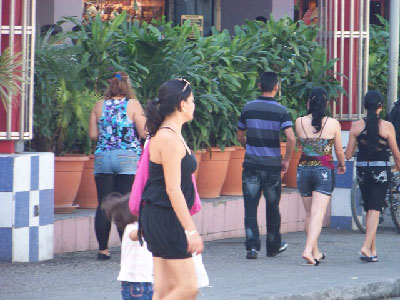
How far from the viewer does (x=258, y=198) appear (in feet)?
33.6

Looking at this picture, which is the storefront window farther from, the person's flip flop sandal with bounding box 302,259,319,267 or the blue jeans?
the blue jeans

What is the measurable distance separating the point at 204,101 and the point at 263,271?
8.48 feet

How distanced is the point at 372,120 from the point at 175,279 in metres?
4.60

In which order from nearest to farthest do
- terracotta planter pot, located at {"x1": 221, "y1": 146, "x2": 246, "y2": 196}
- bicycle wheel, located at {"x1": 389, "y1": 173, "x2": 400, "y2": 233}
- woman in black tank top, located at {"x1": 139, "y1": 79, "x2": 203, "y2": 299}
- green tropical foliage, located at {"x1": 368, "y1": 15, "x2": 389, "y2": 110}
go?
woman in black tank top, located at {"x1": 139, "y1": 79, "x2": 203, "y2": 299}, terracotta planter pot, located at {"x1": 221, "y1": 146, "x2": 246, "y2": 196}, bicycle wheel, located at {"x1": 389, "y1": 173, "x2": 400, "y2": 233}, green tropical foliage, located at {"x1": 368, "y1": 15, "x2": 389, "y2": 110}

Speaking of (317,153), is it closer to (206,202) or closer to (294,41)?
(206,202)

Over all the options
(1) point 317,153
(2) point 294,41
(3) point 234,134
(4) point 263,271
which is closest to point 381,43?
(2) point 294,41

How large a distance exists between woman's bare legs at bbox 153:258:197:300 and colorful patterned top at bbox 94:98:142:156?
350cm

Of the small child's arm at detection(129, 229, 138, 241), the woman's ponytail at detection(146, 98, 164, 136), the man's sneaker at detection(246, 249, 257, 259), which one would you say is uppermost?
the woman's ponytail at detection(146, 98, 164, 136)

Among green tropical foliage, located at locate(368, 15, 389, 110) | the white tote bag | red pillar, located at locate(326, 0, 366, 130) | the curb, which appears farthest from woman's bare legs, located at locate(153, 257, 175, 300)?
green tropical foliage, located at locate(368, 15, 389, 110)

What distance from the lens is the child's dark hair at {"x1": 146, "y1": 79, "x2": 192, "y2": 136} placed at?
6.02 meters

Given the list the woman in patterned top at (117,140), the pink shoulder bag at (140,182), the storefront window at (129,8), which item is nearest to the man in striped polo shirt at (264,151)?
the woman in patterned top at (117,140)

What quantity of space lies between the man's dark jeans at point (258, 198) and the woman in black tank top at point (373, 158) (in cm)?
86

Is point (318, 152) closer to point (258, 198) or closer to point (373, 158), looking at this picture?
point (373, 158)

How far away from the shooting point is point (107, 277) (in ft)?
28.9
